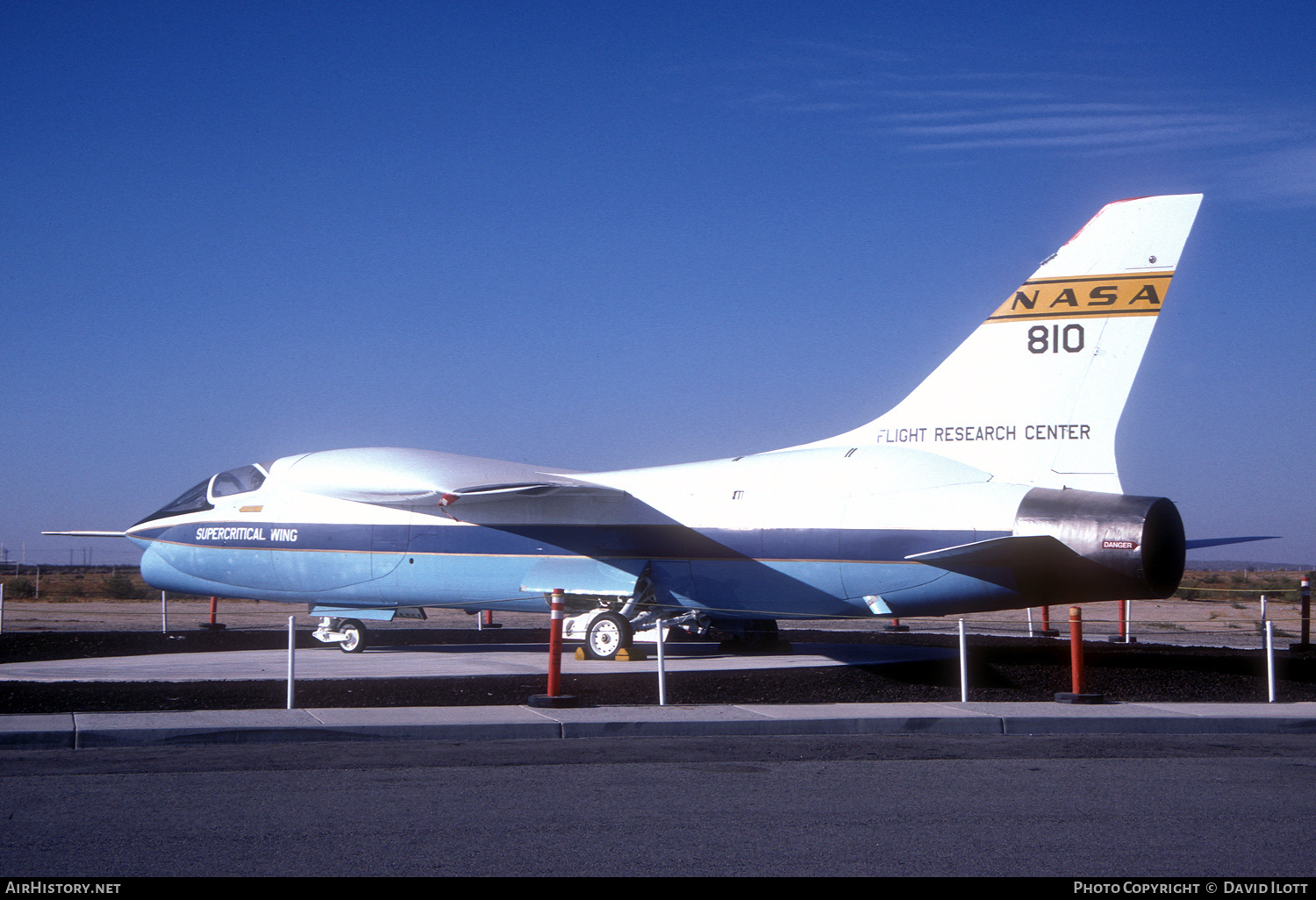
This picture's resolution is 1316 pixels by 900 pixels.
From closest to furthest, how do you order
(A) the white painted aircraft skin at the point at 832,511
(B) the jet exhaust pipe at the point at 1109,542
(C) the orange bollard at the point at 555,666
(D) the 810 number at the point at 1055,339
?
(C) the orange bollard at the point at 555,666 < (B) the jet exhaust pipe at the point at 1109,542 < (A) the white painted aircraft skin at the point at 832,511 < (D) the 810 number at the point at 1055,339

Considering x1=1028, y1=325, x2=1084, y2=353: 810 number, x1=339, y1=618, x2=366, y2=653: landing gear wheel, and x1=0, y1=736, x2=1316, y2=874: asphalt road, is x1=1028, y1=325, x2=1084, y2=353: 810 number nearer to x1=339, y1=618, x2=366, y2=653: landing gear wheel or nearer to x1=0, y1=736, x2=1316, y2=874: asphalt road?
x1=0, y1=736, x2=1316, y2=874: asphalt road

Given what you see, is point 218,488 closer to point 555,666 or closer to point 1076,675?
point 555,666

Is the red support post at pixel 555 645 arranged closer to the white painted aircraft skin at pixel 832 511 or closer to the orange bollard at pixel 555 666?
the orange bollard at pixel 555 666

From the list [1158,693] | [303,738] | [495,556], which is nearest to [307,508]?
[495,556]

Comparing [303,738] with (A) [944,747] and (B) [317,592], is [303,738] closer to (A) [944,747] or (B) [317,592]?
(A) [944,747]

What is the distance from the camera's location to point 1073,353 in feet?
46.7

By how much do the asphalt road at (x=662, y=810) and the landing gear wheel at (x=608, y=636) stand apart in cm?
776

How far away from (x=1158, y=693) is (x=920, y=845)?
318 inches

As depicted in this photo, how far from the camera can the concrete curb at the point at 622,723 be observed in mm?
9039

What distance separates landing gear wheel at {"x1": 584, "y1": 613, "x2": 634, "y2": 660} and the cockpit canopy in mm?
6426

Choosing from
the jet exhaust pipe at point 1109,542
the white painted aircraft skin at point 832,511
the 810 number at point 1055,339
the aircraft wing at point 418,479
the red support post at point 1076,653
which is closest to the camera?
the red support post at point 1076,653

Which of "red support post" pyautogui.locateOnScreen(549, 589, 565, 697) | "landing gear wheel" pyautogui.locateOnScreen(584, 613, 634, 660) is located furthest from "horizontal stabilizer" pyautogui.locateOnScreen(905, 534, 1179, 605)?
"landing gear wheel" pyautogui.locateOnScreen(584, 613, 634, 660)

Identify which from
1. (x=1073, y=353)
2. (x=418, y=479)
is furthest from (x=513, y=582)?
(x=1073, y=353)

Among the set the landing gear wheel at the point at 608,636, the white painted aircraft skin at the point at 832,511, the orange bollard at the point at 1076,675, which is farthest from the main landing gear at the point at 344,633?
the orange bollard at the point at 1076,675
